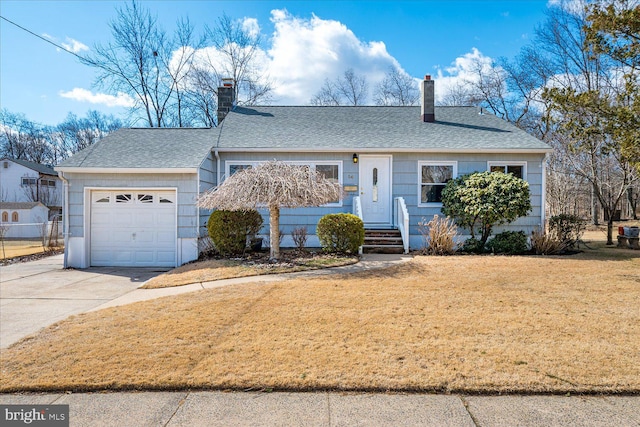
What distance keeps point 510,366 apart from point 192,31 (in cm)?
2702

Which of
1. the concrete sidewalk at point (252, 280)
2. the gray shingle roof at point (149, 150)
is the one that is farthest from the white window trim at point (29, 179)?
the concrete sidewalk at point (252, 280)

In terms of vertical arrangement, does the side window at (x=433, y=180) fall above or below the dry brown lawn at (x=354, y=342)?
above

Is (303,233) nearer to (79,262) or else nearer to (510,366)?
(79,262)

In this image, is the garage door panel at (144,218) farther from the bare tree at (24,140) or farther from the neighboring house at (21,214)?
the bare tree at (24,140)

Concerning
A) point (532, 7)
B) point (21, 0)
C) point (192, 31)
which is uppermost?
point (192, 31)

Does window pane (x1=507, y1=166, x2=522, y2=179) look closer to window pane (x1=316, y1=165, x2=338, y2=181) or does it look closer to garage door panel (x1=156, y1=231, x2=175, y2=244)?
window pane (x1=316, y1=165, x2=338, y2=181)

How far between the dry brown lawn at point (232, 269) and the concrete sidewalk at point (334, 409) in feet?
15.0

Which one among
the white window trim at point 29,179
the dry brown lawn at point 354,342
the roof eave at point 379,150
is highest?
the white window trim at point 29,179

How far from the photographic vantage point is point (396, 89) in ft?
98.0

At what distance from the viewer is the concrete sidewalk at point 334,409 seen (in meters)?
2.57

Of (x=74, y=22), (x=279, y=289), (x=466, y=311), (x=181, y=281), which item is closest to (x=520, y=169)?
(x=466, y=311)

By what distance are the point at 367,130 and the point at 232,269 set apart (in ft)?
24.1

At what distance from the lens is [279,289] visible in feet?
21.0

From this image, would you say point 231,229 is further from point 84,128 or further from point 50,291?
point 84,128
